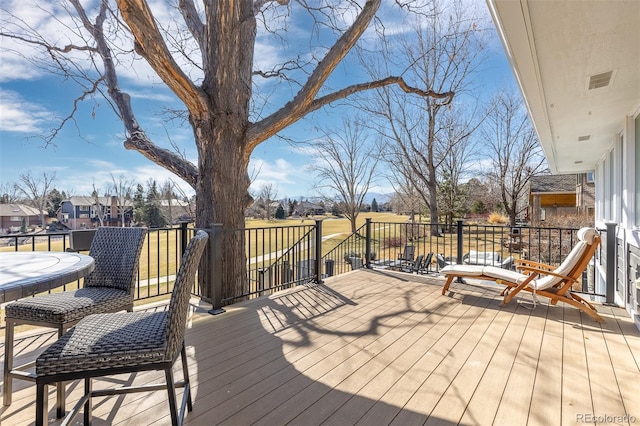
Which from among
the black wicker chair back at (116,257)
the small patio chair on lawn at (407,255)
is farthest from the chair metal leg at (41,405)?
the small patio chair on lawn at (407,255)

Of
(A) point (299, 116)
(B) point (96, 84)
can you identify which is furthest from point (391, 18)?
(B) point (96, 84)

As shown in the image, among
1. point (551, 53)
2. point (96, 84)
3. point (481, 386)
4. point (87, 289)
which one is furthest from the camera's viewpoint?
point (96, 84)

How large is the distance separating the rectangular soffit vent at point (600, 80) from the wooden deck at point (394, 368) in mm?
2575

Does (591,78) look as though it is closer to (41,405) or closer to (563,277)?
(563,277)

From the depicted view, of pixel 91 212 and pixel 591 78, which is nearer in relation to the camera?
pixel 591 78

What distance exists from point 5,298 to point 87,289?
105 cm

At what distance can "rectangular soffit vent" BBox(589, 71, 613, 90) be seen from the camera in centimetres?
318

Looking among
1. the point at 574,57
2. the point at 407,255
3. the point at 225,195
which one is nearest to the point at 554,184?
the point at 407,255

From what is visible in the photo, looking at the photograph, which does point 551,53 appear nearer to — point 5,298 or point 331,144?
point 5,298

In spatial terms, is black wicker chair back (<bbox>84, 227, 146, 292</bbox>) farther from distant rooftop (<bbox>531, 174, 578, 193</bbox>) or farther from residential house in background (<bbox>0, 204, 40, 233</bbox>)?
residential house in background (<bbox>0, 204, 40, 233</bbox>)

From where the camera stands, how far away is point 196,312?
3.42m

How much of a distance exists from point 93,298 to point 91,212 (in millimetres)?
28301

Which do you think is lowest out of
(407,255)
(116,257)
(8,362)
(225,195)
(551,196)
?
(407,255)

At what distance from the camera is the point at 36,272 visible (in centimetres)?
155
